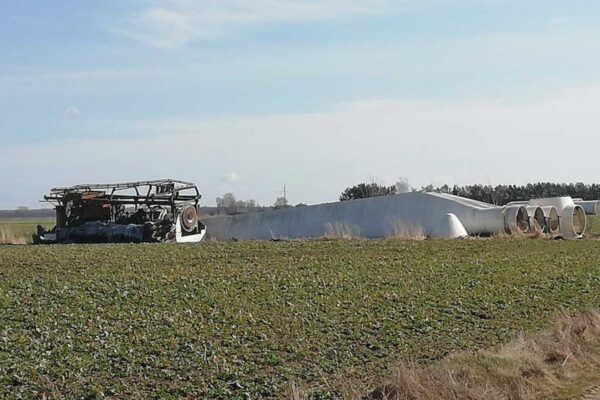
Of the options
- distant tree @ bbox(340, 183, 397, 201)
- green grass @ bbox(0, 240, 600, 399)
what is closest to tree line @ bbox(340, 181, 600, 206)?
distant tree @ bbox(340, 183, 397, 201)

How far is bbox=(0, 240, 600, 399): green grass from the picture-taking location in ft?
31.9

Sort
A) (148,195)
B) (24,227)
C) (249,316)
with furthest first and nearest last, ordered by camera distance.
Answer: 1. (24,227)
2. (148,195)
3. (249,316)

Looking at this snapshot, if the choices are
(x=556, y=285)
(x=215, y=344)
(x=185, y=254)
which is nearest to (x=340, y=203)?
(x=185, y=254)

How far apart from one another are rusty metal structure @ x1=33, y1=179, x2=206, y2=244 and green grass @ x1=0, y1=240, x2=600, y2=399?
11.2 m

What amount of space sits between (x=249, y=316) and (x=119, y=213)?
26.1 metres

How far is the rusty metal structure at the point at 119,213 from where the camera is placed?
1395 inches

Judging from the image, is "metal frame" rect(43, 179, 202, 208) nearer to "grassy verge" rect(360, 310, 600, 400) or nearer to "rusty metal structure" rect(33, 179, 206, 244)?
"rusty metal structure" rect(33, 179, 206, 244)

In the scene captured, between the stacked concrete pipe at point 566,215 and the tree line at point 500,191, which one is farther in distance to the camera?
the tree line at point 500,191

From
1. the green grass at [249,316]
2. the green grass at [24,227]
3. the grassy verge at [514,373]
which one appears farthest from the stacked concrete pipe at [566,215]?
the grassy verge at [514,373]

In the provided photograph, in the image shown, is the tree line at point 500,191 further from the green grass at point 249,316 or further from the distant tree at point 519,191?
the green grass at point 249,316

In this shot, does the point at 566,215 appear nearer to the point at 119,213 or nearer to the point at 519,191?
the point at 119,213

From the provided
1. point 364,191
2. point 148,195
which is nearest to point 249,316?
point 148,195

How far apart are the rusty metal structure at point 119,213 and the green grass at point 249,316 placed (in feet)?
36.7

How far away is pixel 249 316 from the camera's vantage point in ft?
43.2
